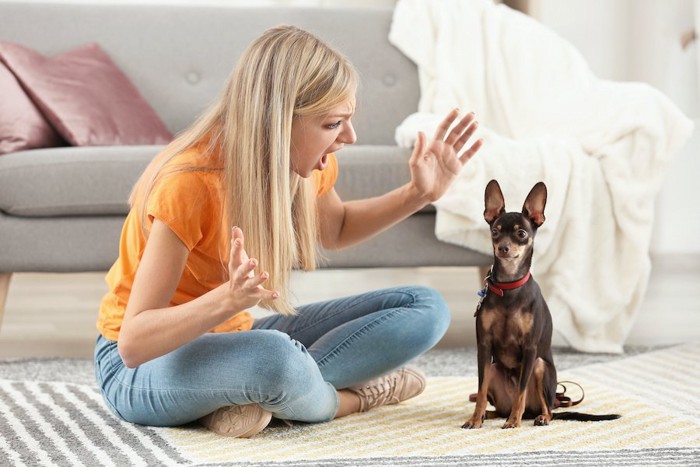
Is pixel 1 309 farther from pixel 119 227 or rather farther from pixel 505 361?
pixel 505 361

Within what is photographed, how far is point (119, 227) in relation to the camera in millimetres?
2398

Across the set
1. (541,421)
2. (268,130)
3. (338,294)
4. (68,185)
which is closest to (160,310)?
(268,130)

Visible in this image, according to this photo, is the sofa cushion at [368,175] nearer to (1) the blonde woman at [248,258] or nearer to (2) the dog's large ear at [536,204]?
(1) the blonde woman at [248,258]

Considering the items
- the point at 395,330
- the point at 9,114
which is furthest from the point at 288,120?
the point at 9,114

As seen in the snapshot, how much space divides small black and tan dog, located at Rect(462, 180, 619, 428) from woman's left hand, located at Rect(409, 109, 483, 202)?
0.10 meters

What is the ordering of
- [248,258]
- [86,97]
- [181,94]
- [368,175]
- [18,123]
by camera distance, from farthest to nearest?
[181,94]
[86,97]
[18,123]
[368,175]
[248,258]

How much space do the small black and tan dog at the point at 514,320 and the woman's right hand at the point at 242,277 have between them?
427 millimetres

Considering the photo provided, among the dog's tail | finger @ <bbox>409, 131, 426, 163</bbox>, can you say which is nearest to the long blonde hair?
finger @ <bbox>409, 131, 426, 163</bbox>

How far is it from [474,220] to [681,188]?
78.5 inches

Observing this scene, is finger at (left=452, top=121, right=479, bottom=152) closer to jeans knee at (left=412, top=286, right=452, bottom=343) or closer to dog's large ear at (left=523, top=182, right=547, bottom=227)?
dog's large ear at (left=523, top=182, right=547, bottom=227)

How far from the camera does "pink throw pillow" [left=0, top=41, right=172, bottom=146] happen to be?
2.77m

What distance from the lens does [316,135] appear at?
1564 mm

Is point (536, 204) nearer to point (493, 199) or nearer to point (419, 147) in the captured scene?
point (493, 199)

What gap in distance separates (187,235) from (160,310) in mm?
119
